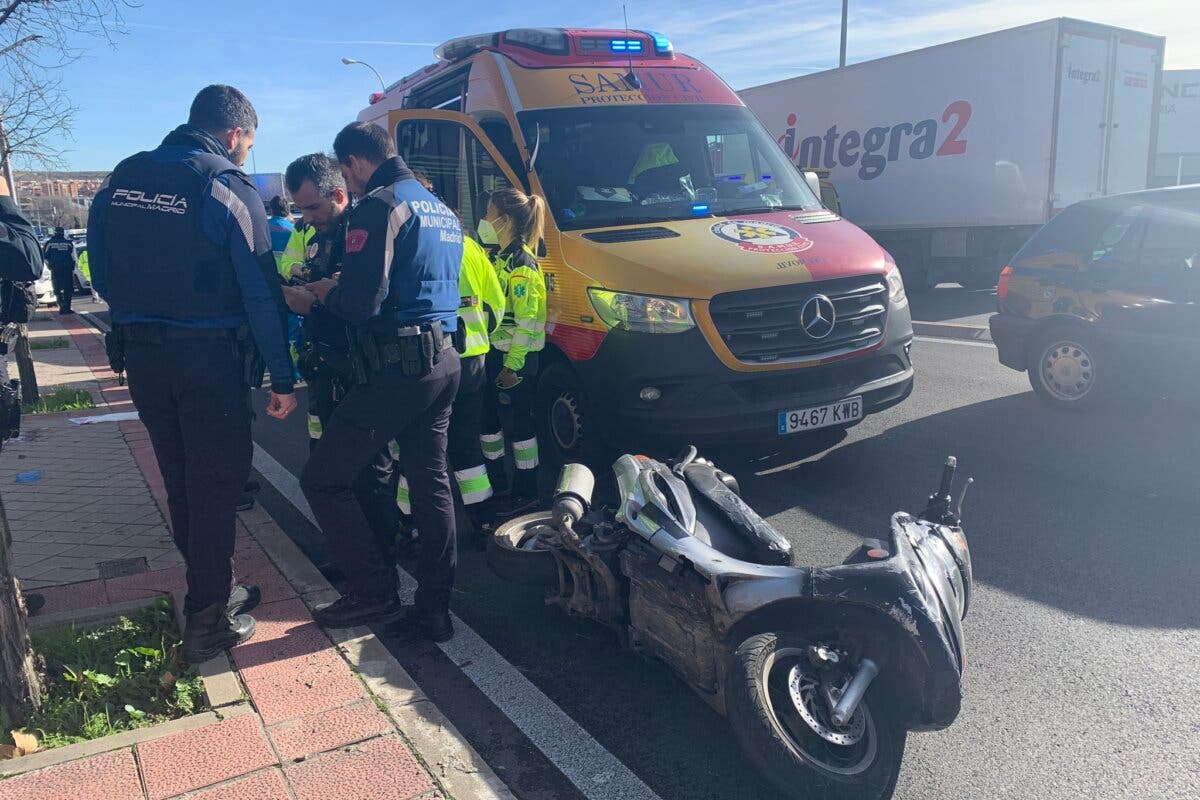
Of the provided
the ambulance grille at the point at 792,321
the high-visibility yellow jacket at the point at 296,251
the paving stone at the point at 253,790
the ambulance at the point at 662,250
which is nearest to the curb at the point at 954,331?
the ambulance at the point at 662,250

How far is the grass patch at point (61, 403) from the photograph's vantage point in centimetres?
839

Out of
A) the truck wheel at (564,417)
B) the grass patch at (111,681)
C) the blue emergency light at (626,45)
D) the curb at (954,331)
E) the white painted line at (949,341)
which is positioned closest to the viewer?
the grass patch at (111,681)

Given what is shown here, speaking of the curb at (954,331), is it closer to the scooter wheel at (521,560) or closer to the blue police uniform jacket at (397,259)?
the scooter wheel at (521,560)

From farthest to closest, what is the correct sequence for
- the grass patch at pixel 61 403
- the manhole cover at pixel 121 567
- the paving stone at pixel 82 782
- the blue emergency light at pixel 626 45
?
the grass patch at pixel 61 403 < the blue emergency light at pixel 626 45 < the manhole cover at pixel 121 567 < the paving stone at pixel 82 782

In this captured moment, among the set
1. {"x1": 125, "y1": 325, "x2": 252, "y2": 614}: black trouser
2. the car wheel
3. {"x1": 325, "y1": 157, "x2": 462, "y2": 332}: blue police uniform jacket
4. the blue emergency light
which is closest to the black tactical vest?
{"x1": 125, "y1": 325, "x2": 252, "y2": 614}: black trouser

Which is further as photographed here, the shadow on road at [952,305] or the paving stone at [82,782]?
the shadow on road at [952,305]

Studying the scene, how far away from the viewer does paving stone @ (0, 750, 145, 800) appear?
2.61 m

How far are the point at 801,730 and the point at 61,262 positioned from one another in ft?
64.2

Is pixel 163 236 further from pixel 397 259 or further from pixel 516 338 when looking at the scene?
pixel 516 338

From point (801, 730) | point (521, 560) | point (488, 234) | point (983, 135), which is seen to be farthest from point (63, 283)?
point (801, 730)

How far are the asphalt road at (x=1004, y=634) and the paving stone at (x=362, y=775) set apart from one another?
11.3 inches

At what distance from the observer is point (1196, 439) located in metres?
6.20

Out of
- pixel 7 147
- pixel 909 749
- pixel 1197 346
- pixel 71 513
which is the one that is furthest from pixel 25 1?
pixel 1197 346

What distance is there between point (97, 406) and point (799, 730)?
807 centimetres
